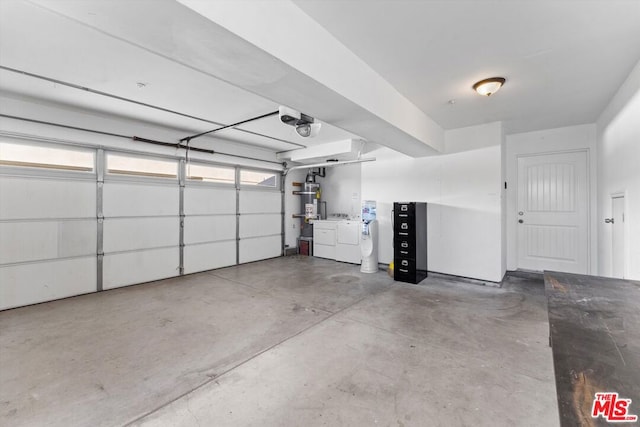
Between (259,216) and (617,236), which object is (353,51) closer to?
(617,236)

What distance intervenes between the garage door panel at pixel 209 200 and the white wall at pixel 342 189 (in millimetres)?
2619

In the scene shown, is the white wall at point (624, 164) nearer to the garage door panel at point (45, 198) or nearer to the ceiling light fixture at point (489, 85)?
the ceiling light fixture at point (489, 85)

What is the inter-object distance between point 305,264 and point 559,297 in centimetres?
499

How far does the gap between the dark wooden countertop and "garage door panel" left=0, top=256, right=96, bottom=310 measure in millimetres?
5446

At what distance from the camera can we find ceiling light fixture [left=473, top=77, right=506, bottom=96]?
294 cm

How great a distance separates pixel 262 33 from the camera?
1670 millimetres

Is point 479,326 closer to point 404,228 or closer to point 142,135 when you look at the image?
point 404,228

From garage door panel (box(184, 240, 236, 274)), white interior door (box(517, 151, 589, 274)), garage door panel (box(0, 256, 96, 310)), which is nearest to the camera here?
garage door panel (box(0, 256, 96, 310))

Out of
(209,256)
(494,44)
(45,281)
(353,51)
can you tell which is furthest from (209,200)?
(494,44)

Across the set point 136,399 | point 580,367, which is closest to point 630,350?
point 580,367

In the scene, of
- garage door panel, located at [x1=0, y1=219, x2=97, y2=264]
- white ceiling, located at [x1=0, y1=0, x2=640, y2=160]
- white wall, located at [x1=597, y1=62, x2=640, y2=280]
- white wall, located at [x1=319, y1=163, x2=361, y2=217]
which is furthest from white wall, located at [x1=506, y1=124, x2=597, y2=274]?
garage door panel, located at [x1=0, y1=219, x2=97, y2=264]

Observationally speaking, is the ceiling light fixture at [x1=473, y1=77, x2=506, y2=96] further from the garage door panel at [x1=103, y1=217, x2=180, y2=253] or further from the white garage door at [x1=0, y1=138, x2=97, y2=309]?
the white garage door at [x1=0, y1=138, x2=97, y2=309]

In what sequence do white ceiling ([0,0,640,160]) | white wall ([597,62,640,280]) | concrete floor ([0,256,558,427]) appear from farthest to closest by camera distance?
white wall ([597,62,640,280]) < concrete floor ([0,256,558,427]) < white ceiling ([0,0,640,160])

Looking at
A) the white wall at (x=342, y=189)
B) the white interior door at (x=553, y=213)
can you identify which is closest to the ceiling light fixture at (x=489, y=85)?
the white interior door at (x=553, y=213)
